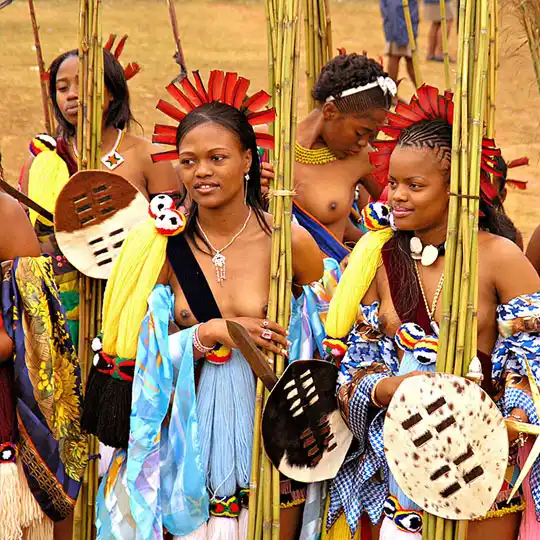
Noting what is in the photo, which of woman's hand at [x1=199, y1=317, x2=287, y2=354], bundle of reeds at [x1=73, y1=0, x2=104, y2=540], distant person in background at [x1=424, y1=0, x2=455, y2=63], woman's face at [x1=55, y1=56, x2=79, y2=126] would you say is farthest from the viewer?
distant person in background at [x1=424, y1=0, x2=455, y2=63]

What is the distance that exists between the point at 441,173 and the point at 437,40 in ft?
37.4

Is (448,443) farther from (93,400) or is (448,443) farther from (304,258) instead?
(93,400)

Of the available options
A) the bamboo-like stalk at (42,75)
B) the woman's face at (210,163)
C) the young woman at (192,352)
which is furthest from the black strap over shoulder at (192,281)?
the bamboo-like stalk at (42,75)

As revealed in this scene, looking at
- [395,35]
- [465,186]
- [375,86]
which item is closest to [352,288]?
[465,186]

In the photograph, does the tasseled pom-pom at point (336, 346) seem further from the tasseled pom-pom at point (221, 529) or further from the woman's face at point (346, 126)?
the woman's face at point (346, 126)

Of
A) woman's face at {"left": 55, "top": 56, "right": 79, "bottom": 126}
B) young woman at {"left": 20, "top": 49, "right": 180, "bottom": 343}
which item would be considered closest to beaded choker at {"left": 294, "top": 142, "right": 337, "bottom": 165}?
young woman at {"left": 20, "top": 49, "right": 180, "bottom": 343}

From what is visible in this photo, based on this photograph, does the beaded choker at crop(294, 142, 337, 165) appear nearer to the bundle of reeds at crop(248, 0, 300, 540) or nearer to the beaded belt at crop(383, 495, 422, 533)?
the bundle of reeds at crop(248, 0, 300, 540)

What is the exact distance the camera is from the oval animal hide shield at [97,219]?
3.58 m

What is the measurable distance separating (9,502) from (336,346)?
1.00 m

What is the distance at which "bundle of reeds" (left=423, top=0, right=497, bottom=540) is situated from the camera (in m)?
2.58

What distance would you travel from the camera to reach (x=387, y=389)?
2.75m

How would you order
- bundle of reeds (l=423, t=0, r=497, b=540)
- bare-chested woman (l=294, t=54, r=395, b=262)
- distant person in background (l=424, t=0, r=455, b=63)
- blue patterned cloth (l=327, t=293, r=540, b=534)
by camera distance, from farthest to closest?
distant person in background (l=424, t=0, r=455, b=63)
bare-chested woman (l=294, t=54, r=395, b=262)
blue patterned cloth (l=327, t=293, r=540, b=534)
bundle of reeds (l=423, t=0, r=497, b=540)

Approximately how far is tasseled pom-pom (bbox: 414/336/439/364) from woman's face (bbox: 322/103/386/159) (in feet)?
5.75

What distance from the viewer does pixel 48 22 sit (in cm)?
1487
